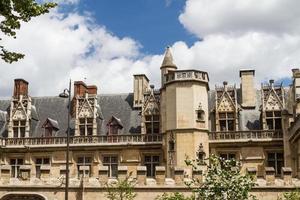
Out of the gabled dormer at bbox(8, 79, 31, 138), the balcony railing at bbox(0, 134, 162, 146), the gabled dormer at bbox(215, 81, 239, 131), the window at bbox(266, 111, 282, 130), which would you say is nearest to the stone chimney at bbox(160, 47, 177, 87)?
the gabled dormer at bbox(215, 81, 239, 131)

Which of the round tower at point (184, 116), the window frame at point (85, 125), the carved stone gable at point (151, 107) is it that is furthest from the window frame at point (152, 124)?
the window frame at point (85, 125)

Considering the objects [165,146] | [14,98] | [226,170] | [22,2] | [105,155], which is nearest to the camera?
[22,2]

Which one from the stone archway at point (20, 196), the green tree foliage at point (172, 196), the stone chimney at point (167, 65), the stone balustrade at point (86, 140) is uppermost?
the stone chimney at point (167, 65)

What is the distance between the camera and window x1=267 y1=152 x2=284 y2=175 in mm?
29781

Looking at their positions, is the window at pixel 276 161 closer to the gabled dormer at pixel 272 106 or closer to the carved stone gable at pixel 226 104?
the gabled dormer at pixel 272 106

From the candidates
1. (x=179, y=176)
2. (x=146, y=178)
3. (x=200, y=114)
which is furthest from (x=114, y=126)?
(x=179, y=176)

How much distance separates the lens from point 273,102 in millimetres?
30844

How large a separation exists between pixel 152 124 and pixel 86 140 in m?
4.35

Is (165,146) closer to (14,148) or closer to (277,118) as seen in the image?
(277,118)

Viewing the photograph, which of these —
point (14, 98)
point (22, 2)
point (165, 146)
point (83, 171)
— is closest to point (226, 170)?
point (22, 2)

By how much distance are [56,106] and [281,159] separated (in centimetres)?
1593

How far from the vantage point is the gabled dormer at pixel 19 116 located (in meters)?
33.4

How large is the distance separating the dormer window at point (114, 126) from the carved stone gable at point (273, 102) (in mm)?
9457

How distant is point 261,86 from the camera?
31.2 m
